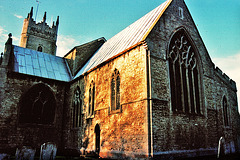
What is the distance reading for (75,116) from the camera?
1820cm

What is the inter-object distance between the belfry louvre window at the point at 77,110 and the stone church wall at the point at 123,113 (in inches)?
50.2

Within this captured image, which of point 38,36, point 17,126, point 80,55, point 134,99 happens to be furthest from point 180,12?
point 38,36

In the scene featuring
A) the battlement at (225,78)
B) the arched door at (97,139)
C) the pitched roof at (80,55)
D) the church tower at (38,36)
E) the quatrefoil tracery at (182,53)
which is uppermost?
the church tower at (38,36)

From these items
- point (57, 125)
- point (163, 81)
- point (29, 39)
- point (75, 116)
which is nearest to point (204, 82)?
point (163, 81)

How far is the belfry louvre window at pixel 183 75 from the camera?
1293 centimetres

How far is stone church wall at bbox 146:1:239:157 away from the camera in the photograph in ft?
36.5

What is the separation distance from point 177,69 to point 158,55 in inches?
84.6

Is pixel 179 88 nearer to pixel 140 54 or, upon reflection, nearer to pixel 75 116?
pixel 140 54

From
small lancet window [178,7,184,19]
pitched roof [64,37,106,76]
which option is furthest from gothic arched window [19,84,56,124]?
small lancet window [178,7,184,19]

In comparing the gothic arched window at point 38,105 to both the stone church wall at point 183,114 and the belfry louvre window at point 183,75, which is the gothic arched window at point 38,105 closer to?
the stone church wall at point 183,114

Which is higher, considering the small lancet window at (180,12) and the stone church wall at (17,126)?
the small lancet window at (180,12)

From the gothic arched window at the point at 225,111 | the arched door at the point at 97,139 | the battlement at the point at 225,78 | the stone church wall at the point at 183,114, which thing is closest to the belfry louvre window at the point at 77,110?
the arched door at the point at 97,139

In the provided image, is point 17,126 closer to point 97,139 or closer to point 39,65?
point 39,65

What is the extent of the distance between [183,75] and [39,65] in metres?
14.1
